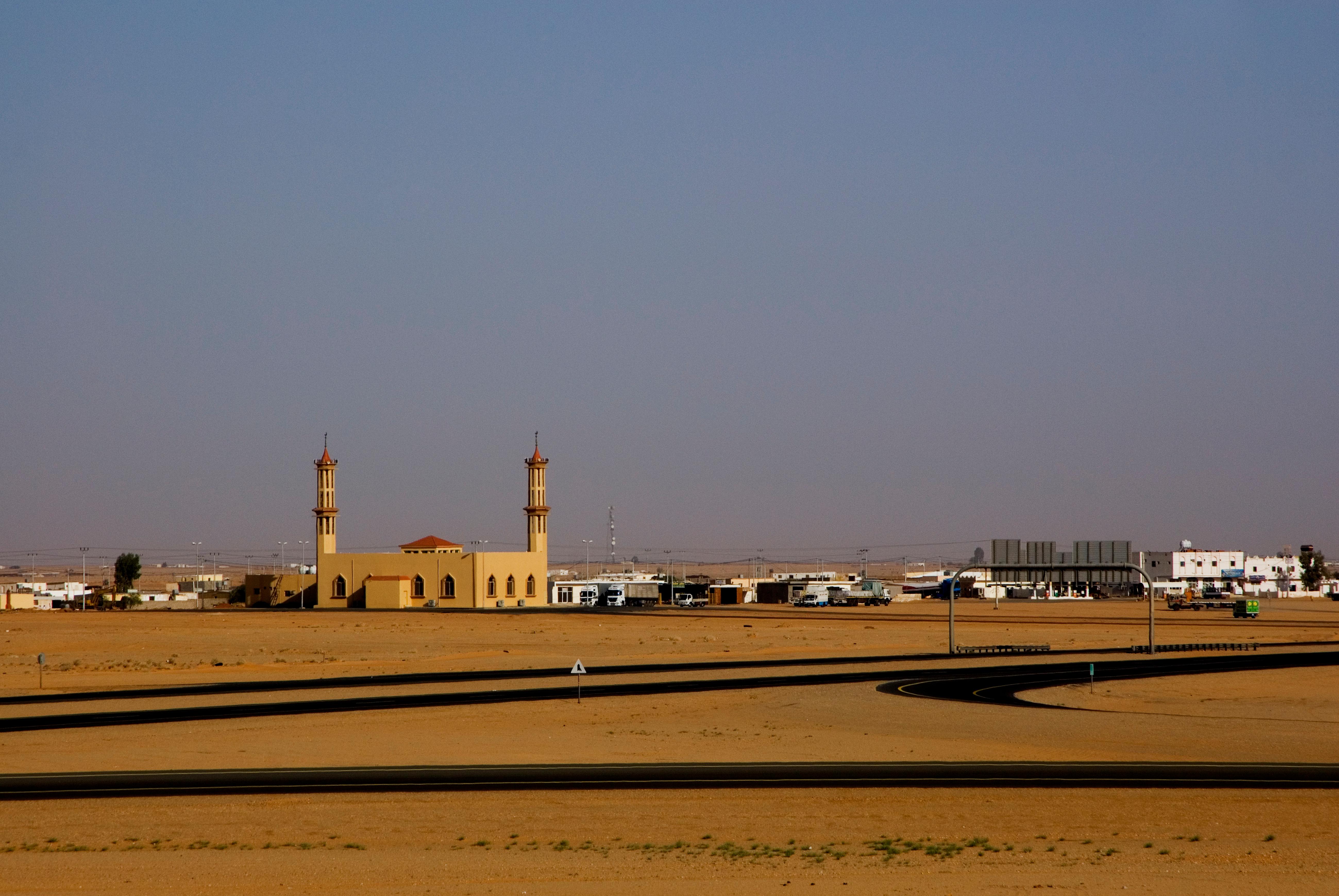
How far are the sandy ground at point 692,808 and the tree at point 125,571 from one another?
12190 centimetres

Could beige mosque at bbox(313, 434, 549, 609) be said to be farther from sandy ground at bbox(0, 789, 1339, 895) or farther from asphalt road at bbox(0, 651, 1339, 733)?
sandy ground at bbox(0, 789, 1339, 895)

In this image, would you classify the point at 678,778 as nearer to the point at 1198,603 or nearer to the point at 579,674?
the point at 579,674

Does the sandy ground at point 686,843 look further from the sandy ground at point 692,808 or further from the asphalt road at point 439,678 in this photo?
the asphalt road at point 439,678

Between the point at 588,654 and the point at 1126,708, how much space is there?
34.6 metres

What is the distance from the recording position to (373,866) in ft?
70.1

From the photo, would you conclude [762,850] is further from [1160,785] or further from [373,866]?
[1160,785]

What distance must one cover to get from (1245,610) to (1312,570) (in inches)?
3228

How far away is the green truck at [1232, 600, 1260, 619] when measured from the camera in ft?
363

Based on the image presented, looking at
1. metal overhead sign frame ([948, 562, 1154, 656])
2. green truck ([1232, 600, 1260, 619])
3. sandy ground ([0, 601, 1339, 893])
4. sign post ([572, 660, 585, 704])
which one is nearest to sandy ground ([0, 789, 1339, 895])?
sandy ground ([0, 601, 1339, 893])

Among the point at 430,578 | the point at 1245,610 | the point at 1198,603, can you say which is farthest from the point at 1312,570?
the point at 430,578

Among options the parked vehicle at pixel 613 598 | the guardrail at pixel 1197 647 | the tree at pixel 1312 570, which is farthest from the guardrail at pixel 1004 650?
the tree at pixel 1312 570

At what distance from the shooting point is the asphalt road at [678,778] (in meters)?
28.2

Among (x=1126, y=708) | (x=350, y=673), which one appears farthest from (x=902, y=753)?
(x=350, y=673)

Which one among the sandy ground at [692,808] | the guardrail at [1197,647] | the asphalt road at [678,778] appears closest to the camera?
the sandy ground at [692,808]
